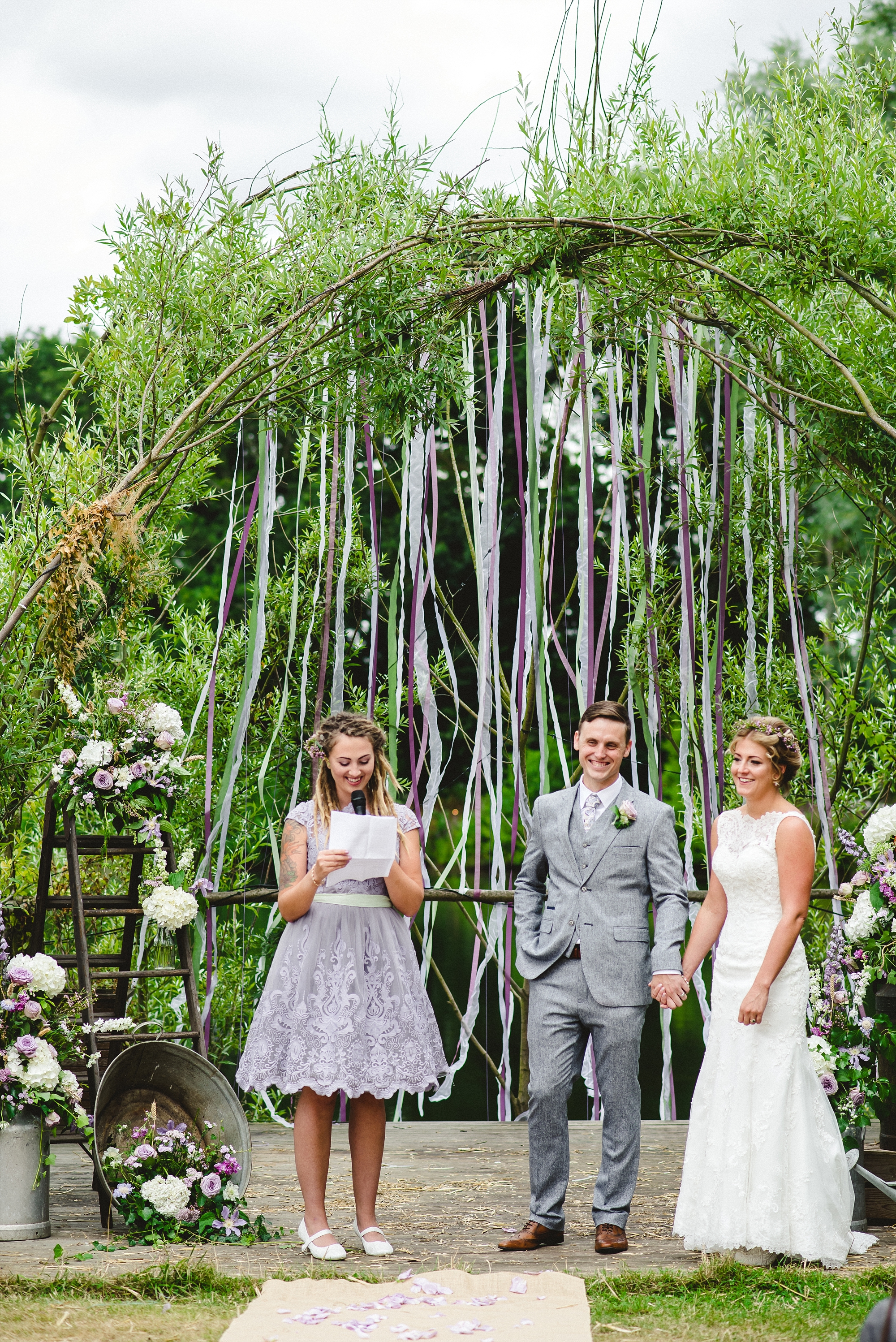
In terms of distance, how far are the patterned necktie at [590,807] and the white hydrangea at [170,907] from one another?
3.92ft

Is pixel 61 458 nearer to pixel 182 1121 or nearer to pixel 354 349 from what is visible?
pixel 354 349

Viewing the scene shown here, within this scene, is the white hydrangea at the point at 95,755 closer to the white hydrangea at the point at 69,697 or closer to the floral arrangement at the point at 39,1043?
the white hydrangea at the point at 69,697

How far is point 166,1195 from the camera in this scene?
3.39 meters

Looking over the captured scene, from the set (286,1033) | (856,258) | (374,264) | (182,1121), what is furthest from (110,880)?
(856,258)

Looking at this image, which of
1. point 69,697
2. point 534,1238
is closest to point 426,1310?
point 534,1238

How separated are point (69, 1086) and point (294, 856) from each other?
37.0 inches

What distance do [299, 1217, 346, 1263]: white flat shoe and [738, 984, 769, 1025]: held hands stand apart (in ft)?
3.77

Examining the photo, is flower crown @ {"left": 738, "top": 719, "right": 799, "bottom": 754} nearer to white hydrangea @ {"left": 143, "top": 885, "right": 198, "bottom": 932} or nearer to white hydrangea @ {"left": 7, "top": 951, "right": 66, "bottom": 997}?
white hydrangea @ {"left": 143, "top": 885, "right": 198, "bottom": 932}

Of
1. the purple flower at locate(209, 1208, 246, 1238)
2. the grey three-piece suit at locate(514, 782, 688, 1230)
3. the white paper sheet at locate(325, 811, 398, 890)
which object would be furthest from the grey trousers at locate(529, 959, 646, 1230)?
the purple flower at locate(209, 1208, 246, 1238)

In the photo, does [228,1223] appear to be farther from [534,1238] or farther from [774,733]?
[774,733]

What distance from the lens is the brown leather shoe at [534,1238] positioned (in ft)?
10.8

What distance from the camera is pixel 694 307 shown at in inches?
164

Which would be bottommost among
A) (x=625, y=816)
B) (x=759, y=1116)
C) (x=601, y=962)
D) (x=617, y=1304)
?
(x=617, y=1304)

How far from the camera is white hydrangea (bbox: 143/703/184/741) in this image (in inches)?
156
